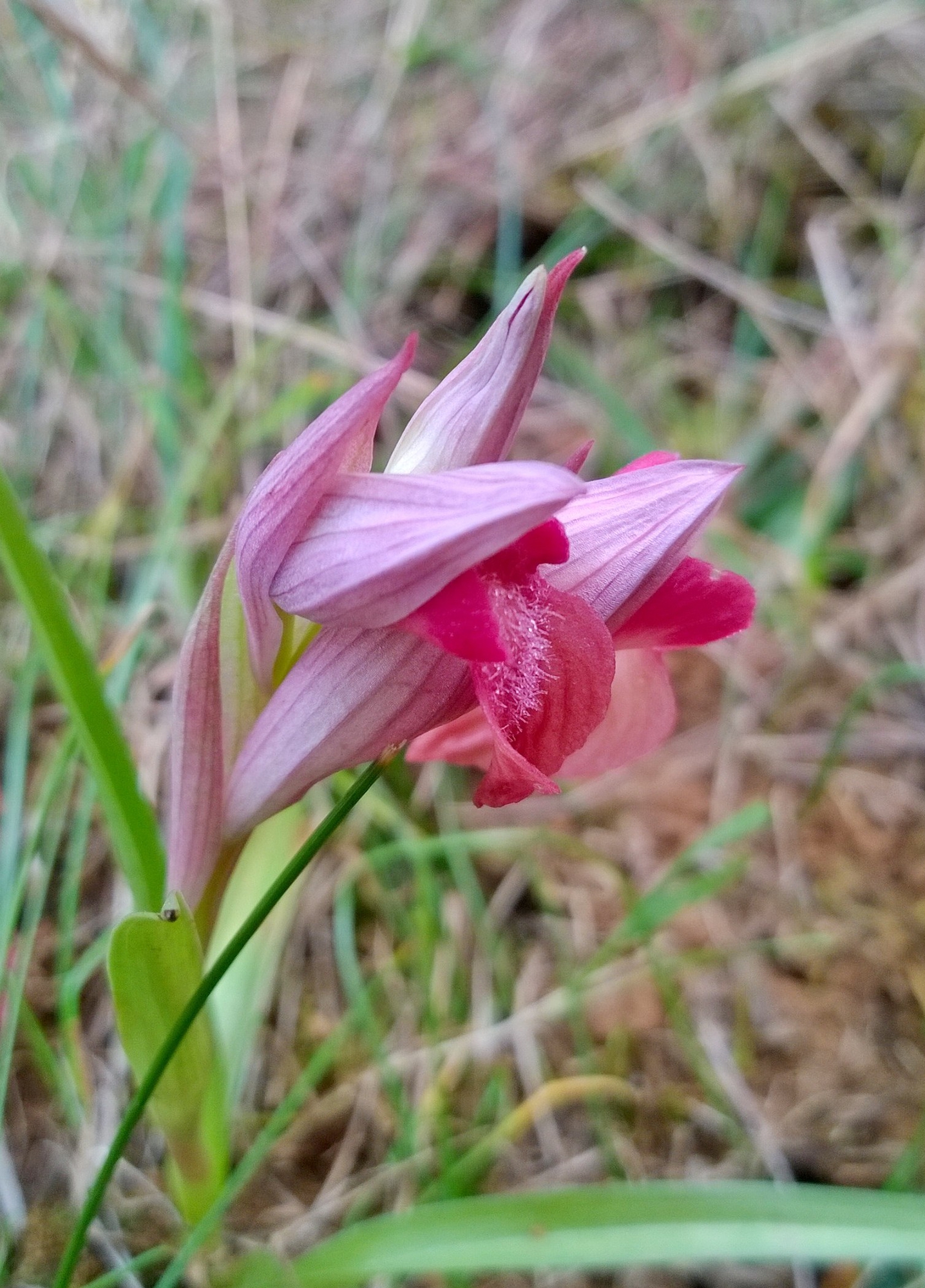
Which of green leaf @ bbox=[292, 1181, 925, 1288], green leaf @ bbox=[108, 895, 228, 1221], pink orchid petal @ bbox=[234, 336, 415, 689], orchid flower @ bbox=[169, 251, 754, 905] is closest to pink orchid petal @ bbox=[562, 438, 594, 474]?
orchid flower @ bbox=[169, 251, 754, 905]

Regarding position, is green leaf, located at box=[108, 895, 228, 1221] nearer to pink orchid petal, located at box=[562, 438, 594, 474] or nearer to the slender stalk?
the slender stalk

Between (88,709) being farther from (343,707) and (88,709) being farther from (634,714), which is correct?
(634,714)

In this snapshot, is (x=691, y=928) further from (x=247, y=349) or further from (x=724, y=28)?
(x=724, y=28)

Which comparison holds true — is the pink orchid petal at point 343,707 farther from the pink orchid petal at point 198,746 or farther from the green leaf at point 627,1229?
the green leaf at point 627,1229

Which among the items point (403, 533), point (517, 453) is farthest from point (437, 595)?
point (517, 453)

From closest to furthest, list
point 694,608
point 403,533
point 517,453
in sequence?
point 403,533
point 694,608
point 517,453
